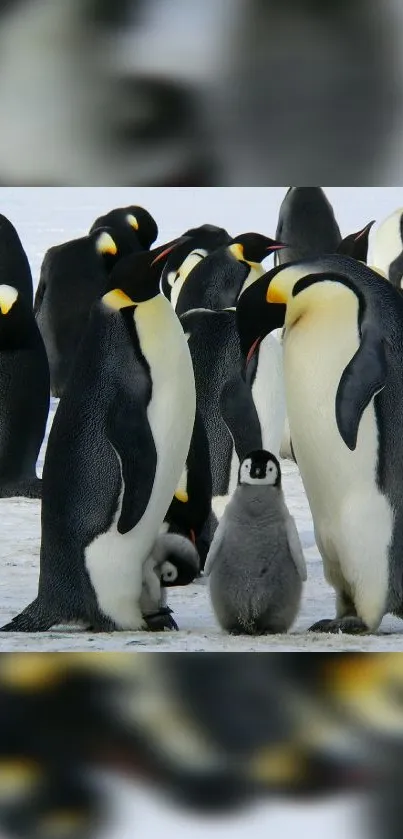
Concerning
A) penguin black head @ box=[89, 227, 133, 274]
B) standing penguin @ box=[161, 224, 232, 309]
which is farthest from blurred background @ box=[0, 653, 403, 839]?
standing penguin @ box=[161, 224, 232, 309]

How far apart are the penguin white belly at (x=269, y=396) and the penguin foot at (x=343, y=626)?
141cm

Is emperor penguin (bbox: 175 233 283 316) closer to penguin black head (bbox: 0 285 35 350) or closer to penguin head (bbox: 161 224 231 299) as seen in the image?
penguin black head (bbox: 0 285 35 350)

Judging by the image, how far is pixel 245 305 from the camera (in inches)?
110

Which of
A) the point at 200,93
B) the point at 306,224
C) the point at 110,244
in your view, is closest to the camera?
the point at 200,93

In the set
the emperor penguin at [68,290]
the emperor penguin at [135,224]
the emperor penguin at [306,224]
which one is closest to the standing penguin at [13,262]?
the emperor penguin at [68,290]

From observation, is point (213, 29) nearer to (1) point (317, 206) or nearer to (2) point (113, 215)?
(2) point (113, 215)

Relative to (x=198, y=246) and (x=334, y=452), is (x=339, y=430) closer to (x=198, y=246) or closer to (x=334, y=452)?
(x=334, y=452)

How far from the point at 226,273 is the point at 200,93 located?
7.92 ft

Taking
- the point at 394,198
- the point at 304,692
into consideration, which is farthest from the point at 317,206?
the point at 304,692

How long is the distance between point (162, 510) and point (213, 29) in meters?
0.88

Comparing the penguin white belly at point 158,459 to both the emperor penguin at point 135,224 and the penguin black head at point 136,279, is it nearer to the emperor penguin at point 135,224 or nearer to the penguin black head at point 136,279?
the penguin black head at point 136,279

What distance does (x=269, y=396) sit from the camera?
4.16 m

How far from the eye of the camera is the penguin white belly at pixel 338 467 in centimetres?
275

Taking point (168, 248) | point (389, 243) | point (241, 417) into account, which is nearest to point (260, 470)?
point (168, 248)
